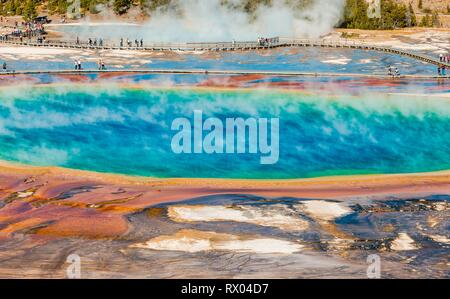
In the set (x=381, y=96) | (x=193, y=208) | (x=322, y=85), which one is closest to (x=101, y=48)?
(x=322, y=85)

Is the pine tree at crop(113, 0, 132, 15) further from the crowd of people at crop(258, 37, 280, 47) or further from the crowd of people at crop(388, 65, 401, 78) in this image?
the crowd of people at crop(388, 65, 401, 78)

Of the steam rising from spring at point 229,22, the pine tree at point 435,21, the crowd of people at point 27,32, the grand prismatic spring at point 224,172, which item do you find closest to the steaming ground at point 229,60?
the grand prismatic spring at point 224,172

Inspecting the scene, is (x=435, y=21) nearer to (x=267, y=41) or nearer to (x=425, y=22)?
(x=425, y=22)

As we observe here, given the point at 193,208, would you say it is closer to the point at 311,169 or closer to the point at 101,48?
the point at 311,169

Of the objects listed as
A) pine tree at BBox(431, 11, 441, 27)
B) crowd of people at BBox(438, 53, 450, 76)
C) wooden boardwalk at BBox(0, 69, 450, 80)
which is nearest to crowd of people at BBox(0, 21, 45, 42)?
wooden boardwalk at BBox(0, 69, 450, 80)

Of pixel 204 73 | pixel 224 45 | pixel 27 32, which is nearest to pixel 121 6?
pixel 27 32

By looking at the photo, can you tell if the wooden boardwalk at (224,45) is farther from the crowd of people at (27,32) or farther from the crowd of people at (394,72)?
the crowd of people at (394,72)
